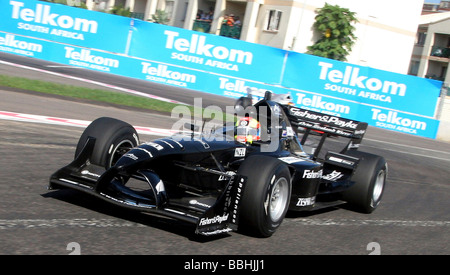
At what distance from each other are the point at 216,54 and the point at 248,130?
655 inches

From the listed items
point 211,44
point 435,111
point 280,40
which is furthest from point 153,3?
point 435,111

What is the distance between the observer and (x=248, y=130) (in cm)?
687

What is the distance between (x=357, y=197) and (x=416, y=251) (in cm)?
166

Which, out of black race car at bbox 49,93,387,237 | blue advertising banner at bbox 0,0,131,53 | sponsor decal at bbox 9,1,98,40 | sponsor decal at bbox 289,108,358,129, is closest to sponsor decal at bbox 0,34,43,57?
blue advertising banner at bbox 0,0,131,53

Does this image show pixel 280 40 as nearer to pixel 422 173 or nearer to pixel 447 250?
pixel 422 173

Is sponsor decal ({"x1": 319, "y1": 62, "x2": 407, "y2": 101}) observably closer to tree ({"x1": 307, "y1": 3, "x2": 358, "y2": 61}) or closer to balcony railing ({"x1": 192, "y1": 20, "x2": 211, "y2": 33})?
tree ({"x1": 307, "y1": 3, "x2": 358, "y2": 61})

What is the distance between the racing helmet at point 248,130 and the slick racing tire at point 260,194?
907 mm

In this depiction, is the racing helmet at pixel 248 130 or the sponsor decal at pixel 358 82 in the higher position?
the sponsor decal at pixel 358 82

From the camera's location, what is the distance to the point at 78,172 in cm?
583

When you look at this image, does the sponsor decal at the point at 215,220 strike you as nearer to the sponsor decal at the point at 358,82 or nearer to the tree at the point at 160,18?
the sponsor decal at the point at 358,82

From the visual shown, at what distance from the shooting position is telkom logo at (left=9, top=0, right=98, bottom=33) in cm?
2397

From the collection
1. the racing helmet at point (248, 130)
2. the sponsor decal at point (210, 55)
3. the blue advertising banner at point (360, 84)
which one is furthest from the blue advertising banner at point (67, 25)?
the racing helmet at point (248, 130)

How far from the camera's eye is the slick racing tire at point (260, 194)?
5.59 m
